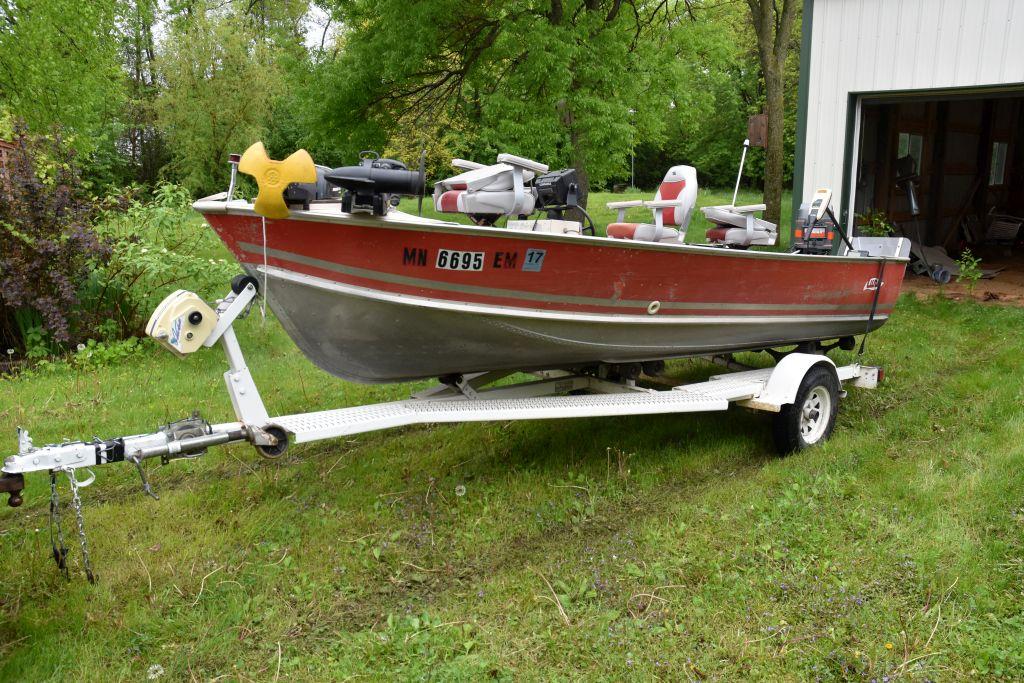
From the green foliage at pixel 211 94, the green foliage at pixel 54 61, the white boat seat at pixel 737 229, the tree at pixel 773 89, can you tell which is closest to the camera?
the white boat seat at pixel 737 229

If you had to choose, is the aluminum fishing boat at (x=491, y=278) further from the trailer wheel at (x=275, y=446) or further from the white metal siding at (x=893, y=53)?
the white metal siding at (x=893, y=53)

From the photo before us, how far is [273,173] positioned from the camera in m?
3.47

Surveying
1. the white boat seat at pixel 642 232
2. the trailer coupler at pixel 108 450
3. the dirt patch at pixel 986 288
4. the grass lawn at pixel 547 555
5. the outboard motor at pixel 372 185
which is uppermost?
the outboard motor at pixel 372 185

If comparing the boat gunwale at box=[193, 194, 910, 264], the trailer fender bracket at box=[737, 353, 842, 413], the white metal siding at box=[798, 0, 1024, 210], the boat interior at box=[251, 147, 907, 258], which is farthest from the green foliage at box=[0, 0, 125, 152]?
the white metal siding at box=[798, 0, 1024, 210]

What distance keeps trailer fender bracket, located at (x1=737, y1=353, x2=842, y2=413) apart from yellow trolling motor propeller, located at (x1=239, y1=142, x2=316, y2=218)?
3021 mm

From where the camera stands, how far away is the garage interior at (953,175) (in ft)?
40.2

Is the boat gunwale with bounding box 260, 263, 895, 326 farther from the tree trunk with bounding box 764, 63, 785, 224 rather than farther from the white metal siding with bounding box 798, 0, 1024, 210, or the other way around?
the tree trunk with bounding box 764, 63, 785, 224

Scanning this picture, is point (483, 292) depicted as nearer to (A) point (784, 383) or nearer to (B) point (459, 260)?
(B) point (459, 260)

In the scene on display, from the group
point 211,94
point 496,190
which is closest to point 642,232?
point 496,190

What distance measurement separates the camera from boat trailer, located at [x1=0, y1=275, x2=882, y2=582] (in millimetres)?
3254

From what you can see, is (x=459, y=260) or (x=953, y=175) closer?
(x=459, y=260)

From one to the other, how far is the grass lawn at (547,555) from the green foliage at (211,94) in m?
21.1

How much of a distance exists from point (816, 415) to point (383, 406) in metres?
2.94

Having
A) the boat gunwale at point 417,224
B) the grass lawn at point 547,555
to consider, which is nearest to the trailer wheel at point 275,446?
the grass lawn at point 547,555
